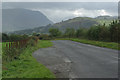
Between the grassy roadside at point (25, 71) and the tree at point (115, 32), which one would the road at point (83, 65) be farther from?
the tree at point (115, 32)

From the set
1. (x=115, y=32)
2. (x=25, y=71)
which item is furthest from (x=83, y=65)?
(x=115, y=32)

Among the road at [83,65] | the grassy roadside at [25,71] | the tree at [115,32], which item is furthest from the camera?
the tree at [115,32]

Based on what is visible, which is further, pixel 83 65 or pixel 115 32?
pixel 115 32

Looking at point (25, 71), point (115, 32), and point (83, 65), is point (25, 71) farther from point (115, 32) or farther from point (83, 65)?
point (115, 32)

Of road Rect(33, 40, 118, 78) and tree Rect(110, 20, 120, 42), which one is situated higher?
tree Rect(110, 20, 120, 42)

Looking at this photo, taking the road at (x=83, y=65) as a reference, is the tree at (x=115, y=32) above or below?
above

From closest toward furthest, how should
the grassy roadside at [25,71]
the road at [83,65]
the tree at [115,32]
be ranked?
the grassy roadside at [25,71] < the road at [83,65] < the tree at [115,32]

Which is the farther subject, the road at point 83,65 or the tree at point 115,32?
the tree at point 115,32

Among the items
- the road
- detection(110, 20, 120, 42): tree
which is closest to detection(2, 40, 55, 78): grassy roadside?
the road

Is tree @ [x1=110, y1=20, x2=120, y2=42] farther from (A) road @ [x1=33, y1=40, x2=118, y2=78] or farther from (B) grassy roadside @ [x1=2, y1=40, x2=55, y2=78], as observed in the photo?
(B) grassy roadside @ [x1=2, y1=40, x2=55, y2=78]

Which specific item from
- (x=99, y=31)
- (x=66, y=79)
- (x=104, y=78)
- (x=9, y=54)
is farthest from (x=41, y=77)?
(x=99, y=31)

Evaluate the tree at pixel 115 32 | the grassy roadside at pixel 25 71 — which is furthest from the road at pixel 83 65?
the tree at pixel 115 32

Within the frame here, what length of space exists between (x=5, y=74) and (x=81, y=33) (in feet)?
288

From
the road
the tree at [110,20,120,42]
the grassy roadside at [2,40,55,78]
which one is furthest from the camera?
the tree at [110,20,120,42]
